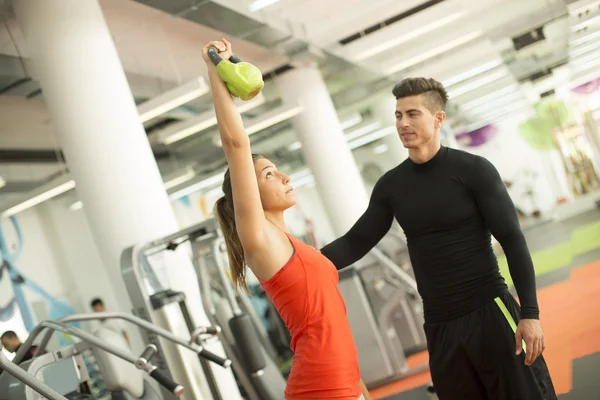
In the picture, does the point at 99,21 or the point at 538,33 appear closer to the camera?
the point at 99,21

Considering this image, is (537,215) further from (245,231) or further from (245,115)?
(245,231)

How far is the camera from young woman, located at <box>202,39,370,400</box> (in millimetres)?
1650

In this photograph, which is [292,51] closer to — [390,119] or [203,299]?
[203,299]

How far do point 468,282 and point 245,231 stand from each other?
0.81 m

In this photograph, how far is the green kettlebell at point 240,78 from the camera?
157 cm

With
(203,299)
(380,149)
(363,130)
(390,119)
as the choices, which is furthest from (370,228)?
(380,149)

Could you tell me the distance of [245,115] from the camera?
13.4 meters

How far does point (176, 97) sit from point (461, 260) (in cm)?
551

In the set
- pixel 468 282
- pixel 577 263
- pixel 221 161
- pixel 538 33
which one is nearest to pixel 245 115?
pixel 221 161

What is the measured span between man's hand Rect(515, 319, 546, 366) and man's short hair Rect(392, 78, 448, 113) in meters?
0.71

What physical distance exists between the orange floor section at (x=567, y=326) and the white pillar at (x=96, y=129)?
7.24 feet

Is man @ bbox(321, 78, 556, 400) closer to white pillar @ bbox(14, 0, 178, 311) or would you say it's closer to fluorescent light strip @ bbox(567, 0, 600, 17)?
white pillar @ bbox(14, 0, 178, 311)

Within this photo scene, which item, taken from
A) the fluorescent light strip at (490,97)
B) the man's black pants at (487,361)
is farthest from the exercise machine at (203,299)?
the fluorescent light strip at (490,97)

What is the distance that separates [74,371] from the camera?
372 cm
